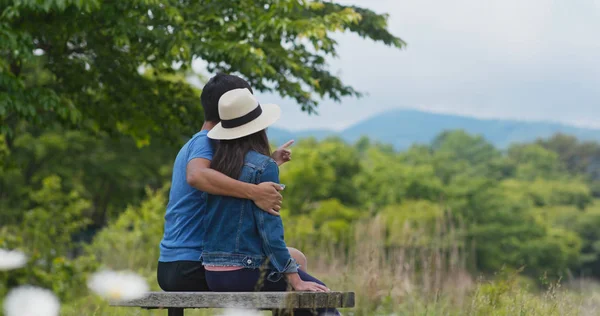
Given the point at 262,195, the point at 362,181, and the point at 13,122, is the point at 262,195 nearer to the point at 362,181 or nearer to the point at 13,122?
the point at 13,122

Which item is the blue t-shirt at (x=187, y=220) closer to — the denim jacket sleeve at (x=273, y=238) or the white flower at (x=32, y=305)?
the denim jacket sleeve at (x=273, y=238)

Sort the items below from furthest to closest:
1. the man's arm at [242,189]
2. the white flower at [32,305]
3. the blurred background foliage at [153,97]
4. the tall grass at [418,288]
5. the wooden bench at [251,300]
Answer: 1. the blurred background foliage at [153,97]
2. the tall grass at [418,288]
3. the man's arm at [242,189]
4. the wooden bench at [251,300]
5. the white flower at [32,305]

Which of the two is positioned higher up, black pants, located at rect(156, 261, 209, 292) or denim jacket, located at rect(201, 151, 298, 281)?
denim jacket, located at rect(201, 151, 298, 281)

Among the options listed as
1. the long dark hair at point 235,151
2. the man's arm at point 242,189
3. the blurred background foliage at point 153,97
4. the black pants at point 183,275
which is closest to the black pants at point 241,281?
the black pants at point 183,275

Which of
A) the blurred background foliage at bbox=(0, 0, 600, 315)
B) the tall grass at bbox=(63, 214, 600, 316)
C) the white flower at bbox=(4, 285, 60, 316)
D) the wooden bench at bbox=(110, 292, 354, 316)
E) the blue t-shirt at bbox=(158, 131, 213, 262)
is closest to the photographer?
the white flower at bbox=(4, 285, 60, 316)

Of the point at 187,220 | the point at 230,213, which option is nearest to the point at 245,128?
the point at 230,213

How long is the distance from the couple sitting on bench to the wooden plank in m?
0.10

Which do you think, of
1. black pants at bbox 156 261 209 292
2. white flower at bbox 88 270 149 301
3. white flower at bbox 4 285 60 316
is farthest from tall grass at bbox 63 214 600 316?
white flower at bbox 4 285 60 316

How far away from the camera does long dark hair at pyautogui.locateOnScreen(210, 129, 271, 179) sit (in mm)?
3209

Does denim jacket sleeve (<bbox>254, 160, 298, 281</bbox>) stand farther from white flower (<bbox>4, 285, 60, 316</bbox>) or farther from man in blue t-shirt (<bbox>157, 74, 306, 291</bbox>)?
white flower (<bbox>4, 285, 60, 316</bbox>)

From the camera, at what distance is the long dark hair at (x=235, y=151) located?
321 centimetres

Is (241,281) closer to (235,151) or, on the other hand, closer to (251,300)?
(251,300)

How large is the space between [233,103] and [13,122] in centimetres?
662

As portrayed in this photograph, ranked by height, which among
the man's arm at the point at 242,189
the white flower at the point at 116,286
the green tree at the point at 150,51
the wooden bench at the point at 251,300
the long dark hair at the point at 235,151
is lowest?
the wooden bench at the point at 251,300
